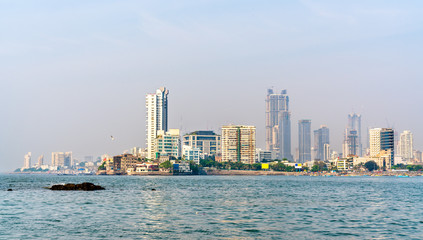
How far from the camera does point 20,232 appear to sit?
52.2 metres

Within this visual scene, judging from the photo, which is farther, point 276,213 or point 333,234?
point 276,213

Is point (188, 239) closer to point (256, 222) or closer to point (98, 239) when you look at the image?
point (98, 239)

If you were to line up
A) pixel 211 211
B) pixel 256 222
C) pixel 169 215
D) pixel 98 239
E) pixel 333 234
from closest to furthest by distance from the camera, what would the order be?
pixel 98 239 < pixel 333 234 < pixel 256 222 < pixel 169 215 < pixel 211 211

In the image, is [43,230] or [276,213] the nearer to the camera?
[43,230]

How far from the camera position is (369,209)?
257 feet

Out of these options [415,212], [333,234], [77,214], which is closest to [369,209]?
[415,212]

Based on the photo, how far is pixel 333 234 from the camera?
5103 cm

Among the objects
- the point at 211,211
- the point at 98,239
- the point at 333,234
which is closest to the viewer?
the point at 98,239

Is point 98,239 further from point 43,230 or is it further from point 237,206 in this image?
point 237,206

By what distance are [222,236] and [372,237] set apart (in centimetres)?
1418

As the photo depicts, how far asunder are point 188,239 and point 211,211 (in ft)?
83.7

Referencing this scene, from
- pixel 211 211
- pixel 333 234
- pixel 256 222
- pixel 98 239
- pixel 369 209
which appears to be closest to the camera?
pixel 98 239

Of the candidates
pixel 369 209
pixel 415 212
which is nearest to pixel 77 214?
pixel 369 209

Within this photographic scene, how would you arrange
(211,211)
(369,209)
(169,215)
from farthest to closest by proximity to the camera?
1. (369,209)
2. (211,211)
3. (169,215)
